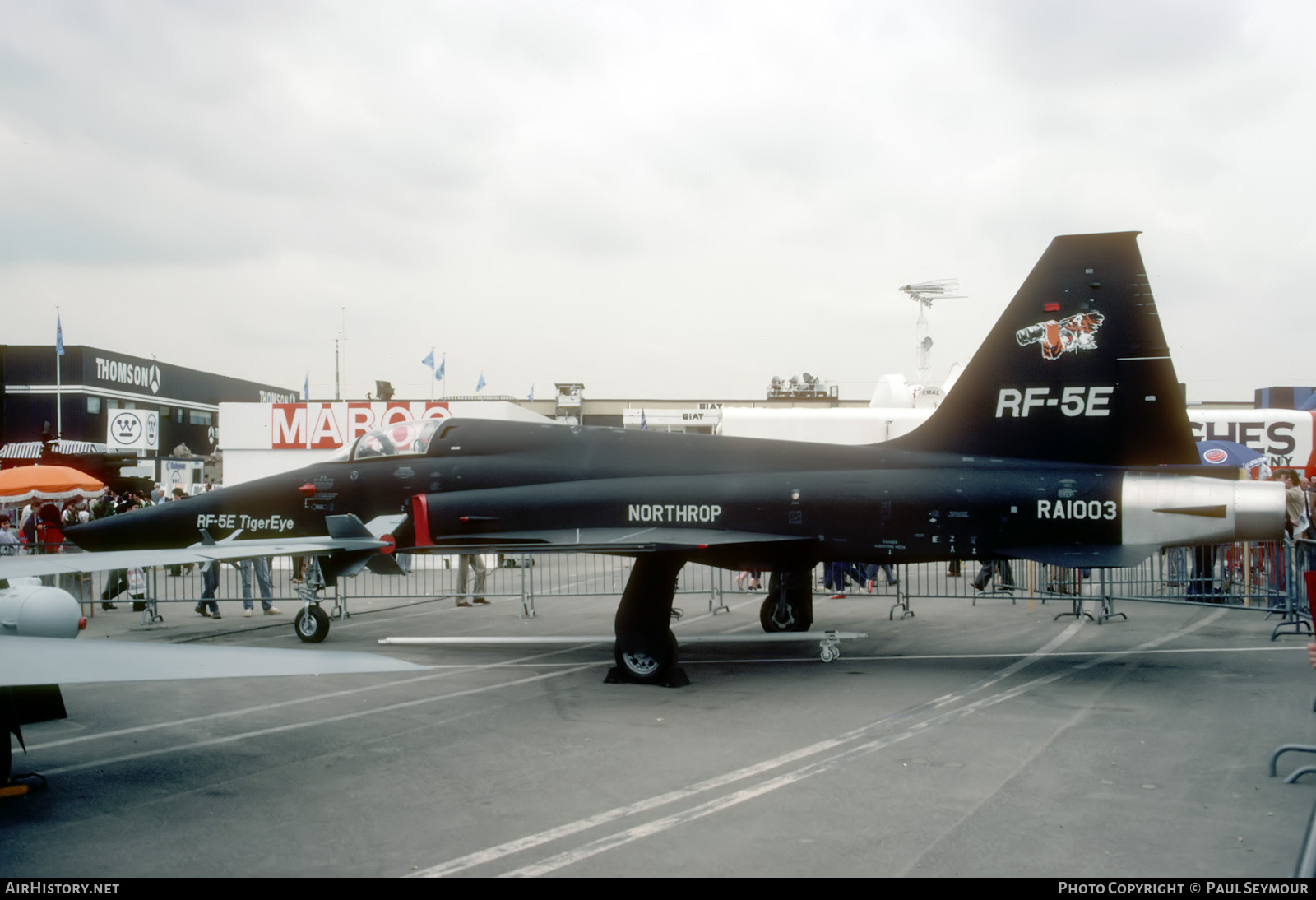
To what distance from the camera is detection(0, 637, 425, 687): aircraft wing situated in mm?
4199

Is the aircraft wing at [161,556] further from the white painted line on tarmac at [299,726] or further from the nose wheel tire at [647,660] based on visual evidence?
the nose wheel tire at [647,660]

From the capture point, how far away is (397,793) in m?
5.65

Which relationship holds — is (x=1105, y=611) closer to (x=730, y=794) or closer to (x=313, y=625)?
(x=730, y=794)

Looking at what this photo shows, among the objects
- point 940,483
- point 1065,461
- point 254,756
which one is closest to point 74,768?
point 254,756

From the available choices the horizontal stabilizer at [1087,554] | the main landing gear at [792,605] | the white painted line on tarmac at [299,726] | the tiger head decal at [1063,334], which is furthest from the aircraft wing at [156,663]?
the main landing gear at [792,605]

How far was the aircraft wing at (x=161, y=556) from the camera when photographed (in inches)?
257

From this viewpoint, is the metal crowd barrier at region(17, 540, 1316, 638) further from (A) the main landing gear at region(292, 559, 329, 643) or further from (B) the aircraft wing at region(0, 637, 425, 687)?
(B) the aircraft wing at region(0, 637, 425, 687)

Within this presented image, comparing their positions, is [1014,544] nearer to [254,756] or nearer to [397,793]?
[397,793]

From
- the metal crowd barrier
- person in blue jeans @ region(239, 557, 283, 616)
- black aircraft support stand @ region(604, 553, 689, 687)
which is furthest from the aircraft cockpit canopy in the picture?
person in blue jeans @ region(239, 557, 283, 616)

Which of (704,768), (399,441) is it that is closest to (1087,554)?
(704,768)

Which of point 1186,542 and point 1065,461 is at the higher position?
point 1065,461

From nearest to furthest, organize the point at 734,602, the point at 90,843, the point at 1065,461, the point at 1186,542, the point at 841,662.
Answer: the point at 90,843
the point at 1186,542
the point at 1065,461
the point at 841,662
the point at 734,602
